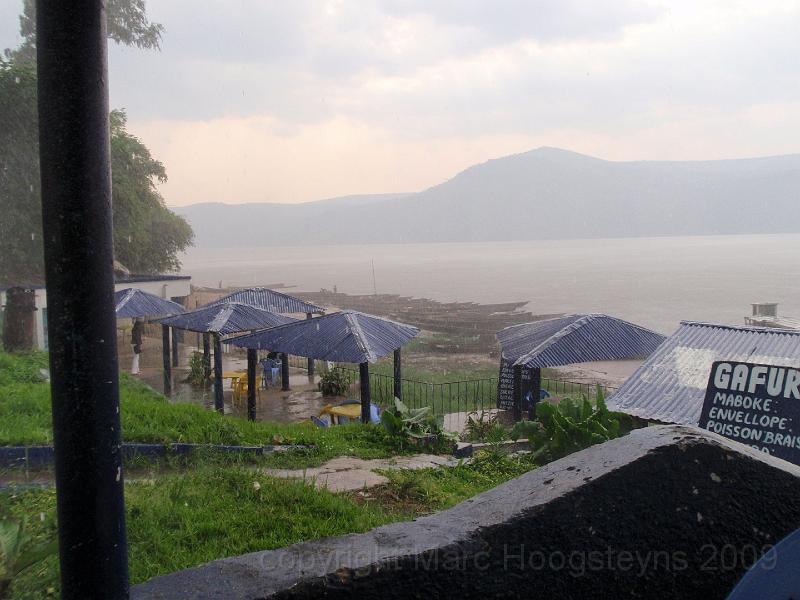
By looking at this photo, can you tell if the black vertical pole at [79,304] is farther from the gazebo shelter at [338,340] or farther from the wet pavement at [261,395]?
the wet pavement at [261,395]

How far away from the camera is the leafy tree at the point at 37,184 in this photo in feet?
83.0

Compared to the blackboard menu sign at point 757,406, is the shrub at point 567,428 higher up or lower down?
lower down

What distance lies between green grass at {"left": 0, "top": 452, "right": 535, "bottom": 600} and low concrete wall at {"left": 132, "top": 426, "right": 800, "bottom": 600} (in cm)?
169

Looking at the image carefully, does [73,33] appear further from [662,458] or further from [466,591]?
[662,458]

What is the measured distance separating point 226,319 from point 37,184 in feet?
49.0

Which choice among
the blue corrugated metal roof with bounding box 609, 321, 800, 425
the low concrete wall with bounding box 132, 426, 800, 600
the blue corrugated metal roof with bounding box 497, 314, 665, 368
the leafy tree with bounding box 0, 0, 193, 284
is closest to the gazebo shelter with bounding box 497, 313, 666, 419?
the blue corrugated metal roof with bounding box 497, 314, 665, 368

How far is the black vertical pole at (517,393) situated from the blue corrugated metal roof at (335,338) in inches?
112

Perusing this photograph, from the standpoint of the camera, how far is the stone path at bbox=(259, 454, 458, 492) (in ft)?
21.2

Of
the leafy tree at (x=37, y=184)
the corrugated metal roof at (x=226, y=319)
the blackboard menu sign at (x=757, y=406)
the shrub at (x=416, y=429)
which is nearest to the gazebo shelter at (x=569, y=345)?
the shrub at (x=416, y=429)

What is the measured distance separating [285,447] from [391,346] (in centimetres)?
458

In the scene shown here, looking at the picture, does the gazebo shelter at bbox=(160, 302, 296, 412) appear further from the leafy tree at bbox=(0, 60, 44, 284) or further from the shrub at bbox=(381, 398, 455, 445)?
the leafy tree at bbox=(0, 60, 44, 284)

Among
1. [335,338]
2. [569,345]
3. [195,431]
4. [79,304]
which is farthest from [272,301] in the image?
[79,304]

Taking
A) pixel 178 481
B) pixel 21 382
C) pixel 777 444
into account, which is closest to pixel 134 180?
pixel 21 382

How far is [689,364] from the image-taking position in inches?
392
